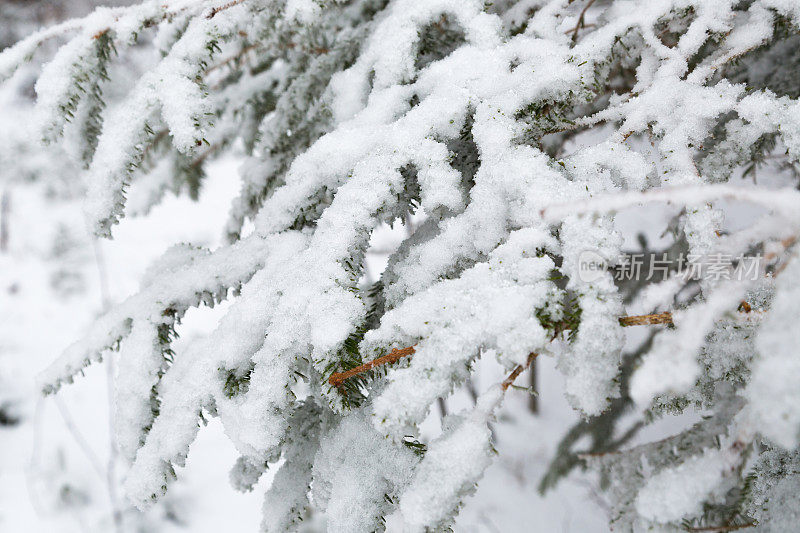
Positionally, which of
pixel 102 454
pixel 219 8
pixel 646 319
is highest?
pixel 219 8

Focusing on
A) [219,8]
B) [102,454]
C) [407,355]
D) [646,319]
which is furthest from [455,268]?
[102,454]

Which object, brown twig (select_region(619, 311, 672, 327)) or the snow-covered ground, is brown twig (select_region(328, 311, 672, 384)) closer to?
brown twig (select_region(619, 311, 672, 327))

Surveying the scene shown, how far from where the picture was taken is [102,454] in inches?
131

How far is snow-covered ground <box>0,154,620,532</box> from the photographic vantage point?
280cm

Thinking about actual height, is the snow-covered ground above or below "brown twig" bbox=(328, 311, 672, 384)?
below

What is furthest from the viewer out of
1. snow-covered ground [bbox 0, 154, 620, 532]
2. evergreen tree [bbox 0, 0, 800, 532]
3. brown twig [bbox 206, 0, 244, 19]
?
snow-covered ground [bbox 0, 154, 620, 532]

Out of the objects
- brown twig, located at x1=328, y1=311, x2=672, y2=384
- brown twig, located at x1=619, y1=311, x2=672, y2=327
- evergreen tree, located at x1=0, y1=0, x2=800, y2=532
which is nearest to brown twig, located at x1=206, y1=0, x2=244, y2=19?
evergreen tree, located at x1=0, y1=0, x2=800, y2=532

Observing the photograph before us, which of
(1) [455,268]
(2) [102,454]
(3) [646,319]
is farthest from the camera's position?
(2) [102,454]

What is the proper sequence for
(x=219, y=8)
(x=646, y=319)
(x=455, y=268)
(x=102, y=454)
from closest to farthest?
(x=646, y=319), (x=455, y=268), (x=219, y=8), (x=102, y=454)

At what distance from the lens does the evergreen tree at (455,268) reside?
0.72 metres

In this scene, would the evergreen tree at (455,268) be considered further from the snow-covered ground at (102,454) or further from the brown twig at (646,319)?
the snow-covered ground at (102,454)

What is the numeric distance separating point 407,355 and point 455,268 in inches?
9.1

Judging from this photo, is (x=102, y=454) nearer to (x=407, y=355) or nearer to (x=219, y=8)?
(x=219, y=8)

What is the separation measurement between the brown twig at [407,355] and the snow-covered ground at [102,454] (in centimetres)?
128
